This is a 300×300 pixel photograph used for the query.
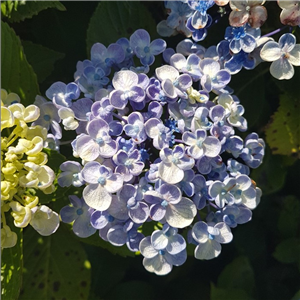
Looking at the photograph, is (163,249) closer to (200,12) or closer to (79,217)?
(79,217)

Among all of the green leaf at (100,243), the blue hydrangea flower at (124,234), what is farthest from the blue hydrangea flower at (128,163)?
the green leaf at (100,243)

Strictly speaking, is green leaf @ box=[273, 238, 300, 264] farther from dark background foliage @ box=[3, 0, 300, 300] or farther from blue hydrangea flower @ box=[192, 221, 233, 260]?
blue hydrangea flower @ box=[192, 221, 233, 260]

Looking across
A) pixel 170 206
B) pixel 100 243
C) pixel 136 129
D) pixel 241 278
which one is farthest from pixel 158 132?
pixel 241 278

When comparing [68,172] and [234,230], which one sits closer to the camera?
[68,172]

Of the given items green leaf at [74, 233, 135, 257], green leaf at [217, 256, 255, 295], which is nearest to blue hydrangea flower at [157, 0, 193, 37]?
green leaf at [74, 233, 135, 257]

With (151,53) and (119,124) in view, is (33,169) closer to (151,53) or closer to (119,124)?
(119,124)

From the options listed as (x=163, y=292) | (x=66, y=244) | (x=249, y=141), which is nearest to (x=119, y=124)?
(x=249, y=141)
